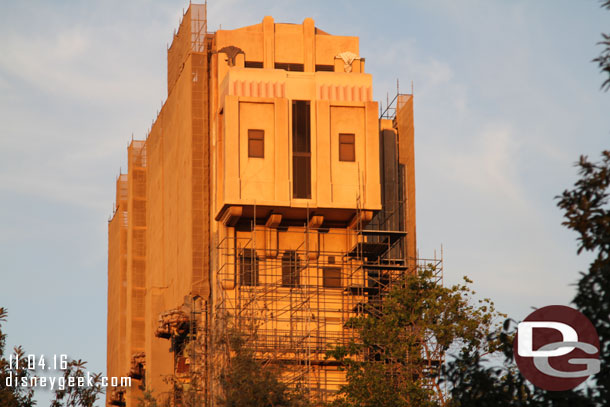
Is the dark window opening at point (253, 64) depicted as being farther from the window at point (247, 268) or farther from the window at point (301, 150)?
the window at point (247, 268)

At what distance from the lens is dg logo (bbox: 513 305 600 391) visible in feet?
67.4

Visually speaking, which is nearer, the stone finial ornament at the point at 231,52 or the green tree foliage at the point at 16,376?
the green tree foliage at the point at 16,376

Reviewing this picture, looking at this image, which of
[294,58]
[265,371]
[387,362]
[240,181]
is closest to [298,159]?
[240,181]

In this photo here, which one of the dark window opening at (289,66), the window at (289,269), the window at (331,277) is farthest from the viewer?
the dark window opening at (289,66)

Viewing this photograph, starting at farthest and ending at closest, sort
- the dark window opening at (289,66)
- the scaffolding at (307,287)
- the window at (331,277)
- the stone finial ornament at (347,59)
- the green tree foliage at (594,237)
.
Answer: the dark window opening at (289,66), the stone finial ornament at (347,59), the window at (331,277), the scaffolding at (307,287), the green tree foliage at (594,237)

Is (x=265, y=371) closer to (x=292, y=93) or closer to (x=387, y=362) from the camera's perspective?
(x=387, y=362)

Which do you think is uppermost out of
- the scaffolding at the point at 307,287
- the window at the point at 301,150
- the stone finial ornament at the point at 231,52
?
the stone finial ornament at the point at 231,52

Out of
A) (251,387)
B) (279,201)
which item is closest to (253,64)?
(279,201)

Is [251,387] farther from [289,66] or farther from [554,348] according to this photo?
[289,66]

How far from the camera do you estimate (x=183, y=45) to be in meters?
65.6

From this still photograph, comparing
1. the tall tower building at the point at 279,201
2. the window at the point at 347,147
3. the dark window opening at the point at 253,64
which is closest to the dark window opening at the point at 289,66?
the tall tower building at the point at 279,201

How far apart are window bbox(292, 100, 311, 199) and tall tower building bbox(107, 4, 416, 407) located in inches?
2.3

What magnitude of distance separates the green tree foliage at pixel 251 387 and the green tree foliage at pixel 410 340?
5.58 meters

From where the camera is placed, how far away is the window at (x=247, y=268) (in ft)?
186
